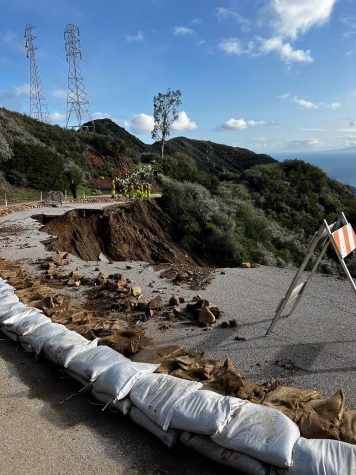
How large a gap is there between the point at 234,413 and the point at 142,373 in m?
1.13

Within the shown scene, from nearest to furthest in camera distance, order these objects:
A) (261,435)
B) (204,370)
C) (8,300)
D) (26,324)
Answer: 1. (261,435)
2. (204,370)
3. (26,324)
4. (8,300)

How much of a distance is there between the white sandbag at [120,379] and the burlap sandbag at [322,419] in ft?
5.17

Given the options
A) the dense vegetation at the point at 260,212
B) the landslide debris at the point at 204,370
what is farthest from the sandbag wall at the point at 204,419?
the dense vegetation at the point at 260,212

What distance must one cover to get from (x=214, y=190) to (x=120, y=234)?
8618 millimetres

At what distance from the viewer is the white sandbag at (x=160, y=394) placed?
3645 millimetres

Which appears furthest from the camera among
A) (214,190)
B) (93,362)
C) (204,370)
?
(214,190)

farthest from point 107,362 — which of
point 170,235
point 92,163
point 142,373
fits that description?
point 92,163

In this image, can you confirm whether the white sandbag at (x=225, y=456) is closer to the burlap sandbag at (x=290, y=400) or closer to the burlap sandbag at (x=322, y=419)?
the burlap sandbag at (x=322, y=419)

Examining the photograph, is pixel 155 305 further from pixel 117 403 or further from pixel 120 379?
pixel 117 403

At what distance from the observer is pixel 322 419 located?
3543mm

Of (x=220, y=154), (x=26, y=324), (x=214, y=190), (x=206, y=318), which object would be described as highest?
(x=220, y=154)

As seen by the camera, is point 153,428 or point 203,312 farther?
point 203,312

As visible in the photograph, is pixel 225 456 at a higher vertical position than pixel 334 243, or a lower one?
lower

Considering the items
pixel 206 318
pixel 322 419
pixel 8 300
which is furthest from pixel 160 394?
pixel 8 300
